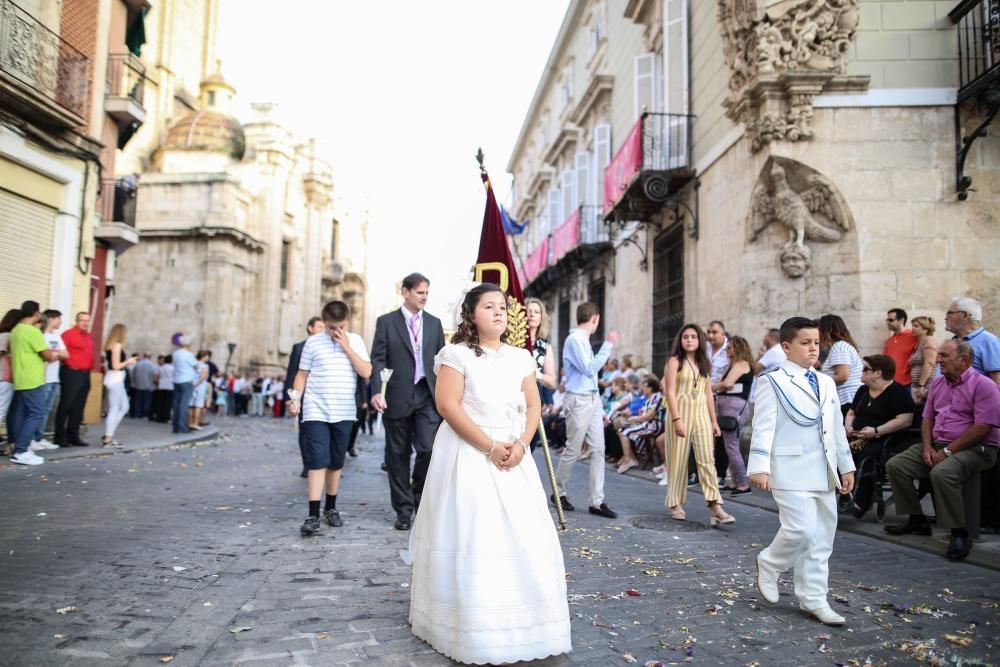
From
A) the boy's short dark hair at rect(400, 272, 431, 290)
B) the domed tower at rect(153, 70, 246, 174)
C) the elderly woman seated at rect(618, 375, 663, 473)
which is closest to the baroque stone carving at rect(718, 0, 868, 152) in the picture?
the elderly woman seated at rect(618, 375, 663, 473)

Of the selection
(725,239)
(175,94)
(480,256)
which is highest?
(175,94)

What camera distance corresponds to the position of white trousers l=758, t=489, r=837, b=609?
3699 millimetres

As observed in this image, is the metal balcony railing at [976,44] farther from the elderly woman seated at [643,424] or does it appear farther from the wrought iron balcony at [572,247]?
the wrought iron balcony at [572,247]

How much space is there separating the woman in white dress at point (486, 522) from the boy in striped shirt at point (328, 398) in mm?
2408

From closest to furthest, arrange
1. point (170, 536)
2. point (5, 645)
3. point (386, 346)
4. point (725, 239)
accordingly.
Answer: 1. point (5, 645)
2. point (170, 536)
3. point (386, 346)
4. point (725, 239)

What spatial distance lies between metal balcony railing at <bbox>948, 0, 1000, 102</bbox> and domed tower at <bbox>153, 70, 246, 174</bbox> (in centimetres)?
3557

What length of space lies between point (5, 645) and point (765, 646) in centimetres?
333

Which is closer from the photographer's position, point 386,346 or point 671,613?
point 671,613

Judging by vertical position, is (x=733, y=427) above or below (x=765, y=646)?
above

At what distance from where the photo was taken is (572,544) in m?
5.32

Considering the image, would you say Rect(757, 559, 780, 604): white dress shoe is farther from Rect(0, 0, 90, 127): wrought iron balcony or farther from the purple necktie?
Rect(0, 0, 90, 127): wrought iron balcony

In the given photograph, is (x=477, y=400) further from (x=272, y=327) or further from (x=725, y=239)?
(x=272, y=327)

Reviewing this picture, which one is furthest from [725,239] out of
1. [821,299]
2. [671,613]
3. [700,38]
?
[671,613]

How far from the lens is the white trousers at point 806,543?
Answer: 146 inches
